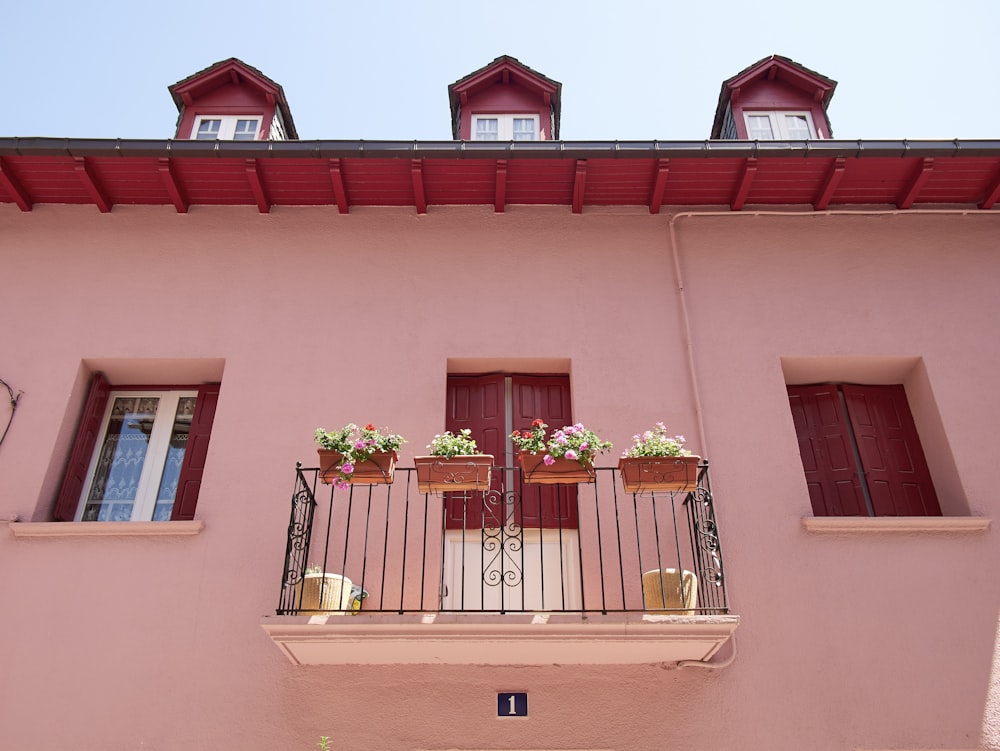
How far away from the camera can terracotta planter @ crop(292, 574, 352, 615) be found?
6.33 meters

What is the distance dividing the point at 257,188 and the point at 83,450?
10.4ft

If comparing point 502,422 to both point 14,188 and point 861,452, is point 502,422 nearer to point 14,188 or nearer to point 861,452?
point 861,452

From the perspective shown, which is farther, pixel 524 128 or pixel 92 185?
pixel 524 128

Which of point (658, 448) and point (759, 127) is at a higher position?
point (759, 127)

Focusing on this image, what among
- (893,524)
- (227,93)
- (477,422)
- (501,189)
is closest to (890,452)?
(893,524)

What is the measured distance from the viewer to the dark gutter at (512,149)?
8430 millimetres

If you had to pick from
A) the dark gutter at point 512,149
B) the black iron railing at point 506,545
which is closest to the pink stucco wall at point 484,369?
the black iron railing at point 506,545

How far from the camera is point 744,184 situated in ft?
Answer: 28.8

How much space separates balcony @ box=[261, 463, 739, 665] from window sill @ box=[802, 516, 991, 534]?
3.33 ft

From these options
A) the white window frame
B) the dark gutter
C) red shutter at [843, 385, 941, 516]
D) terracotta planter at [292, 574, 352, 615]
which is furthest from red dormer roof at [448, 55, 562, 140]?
terracotta planter at [292, 574, 352, 615]

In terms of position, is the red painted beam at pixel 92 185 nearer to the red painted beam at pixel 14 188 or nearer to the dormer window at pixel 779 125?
the red painted beam at pixel 14 188

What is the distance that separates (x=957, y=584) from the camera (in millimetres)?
6969

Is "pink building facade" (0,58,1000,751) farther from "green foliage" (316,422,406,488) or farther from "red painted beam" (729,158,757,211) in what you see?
"green foliage" (316,422,406,488)

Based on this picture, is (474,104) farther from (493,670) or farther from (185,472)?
(493,670)
